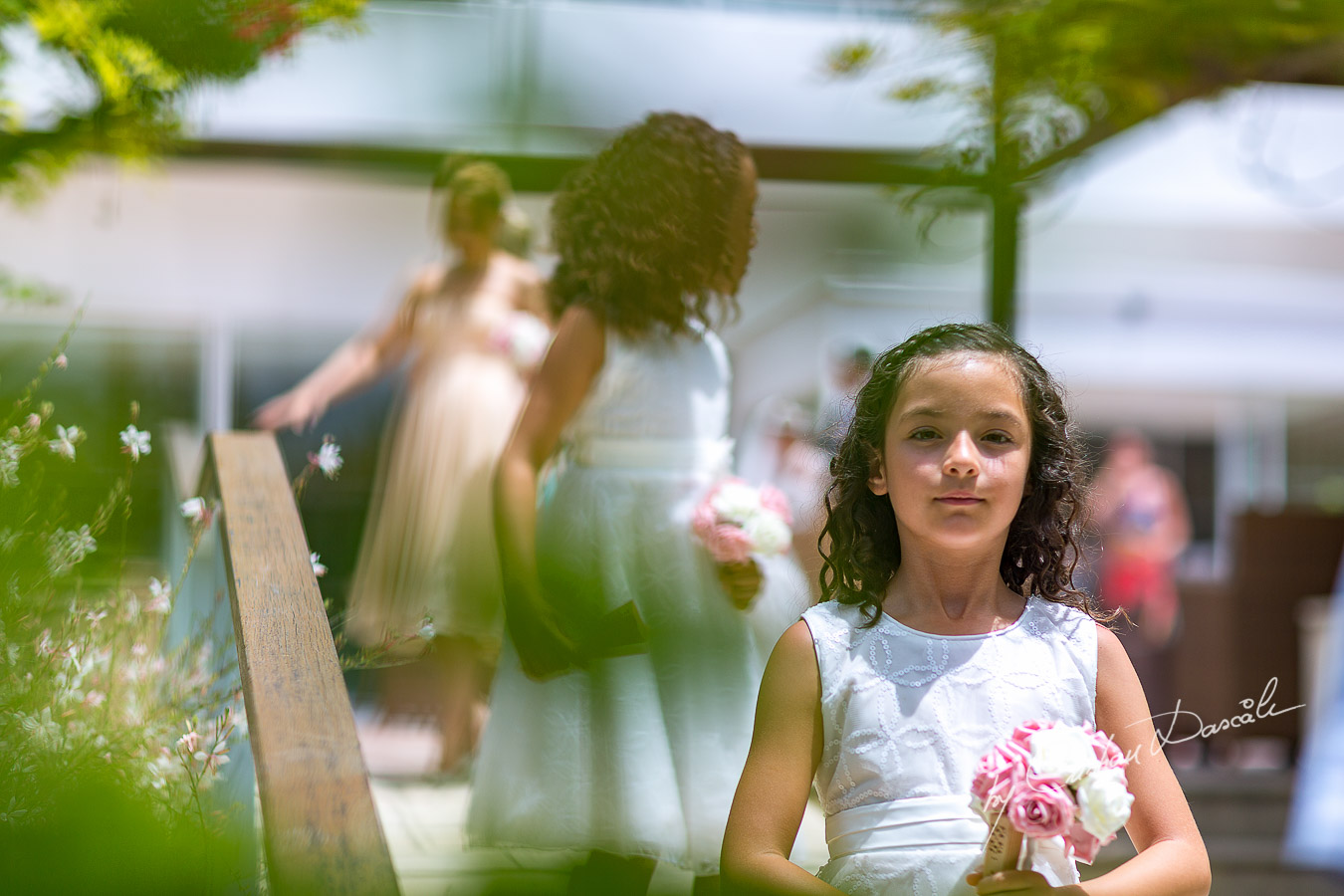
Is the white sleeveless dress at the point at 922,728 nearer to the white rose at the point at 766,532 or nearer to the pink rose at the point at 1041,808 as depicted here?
the pink rose at the point at 1041,808

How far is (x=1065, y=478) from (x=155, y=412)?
9.36 ft

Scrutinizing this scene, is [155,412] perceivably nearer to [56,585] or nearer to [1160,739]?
[56,585]

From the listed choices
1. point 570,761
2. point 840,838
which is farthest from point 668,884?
point 840,838

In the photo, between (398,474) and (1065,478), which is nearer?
(1065,478)

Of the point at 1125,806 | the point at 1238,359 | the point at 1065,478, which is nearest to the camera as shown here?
the point at 1125,806

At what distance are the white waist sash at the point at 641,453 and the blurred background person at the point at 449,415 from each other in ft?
4.62

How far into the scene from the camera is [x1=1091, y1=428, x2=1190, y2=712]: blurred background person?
639cm

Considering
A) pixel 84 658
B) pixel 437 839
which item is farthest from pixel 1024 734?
pixel 437 839

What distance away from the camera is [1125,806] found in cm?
129

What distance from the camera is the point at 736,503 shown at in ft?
7.46

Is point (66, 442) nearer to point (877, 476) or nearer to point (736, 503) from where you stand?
point (736, 503)

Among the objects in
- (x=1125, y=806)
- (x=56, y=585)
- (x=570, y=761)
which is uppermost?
(x=56, y=585)

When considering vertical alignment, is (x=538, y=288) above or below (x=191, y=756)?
above

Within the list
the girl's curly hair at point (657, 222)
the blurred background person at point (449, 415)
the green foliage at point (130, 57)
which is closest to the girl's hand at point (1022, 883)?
the girl's curly hair at point (657, 222)
